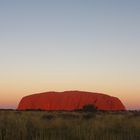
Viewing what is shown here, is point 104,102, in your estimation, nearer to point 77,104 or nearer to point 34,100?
point 77,104

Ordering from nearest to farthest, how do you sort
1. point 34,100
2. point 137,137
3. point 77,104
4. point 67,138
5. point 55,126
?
point 67,138 → point 137,137 → point 55,126 → point 77,104 → point 34,100

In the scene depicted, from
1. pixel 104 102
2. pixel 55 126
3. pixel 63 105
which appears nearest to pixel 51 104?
pixel 63 105

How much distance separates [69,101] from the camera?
127 m

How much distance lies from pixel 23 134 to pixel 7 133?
0.57 metres

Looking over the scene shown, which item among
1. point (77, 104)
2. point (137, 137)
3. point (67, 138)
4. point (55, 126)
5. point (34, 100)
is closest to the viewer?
point (67, 138)

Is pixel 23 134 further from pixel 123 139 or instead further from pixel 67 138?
pixel 123 139

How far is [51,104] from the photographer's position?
128625 mm

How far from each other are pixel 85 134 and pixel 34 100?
12356 cm

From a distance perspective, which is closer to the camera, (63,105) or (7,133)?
(7,133)

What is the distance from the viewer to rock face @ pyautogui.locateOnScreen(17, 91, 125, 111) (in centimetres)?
12412

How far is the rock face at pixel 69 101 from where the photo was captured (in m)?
124

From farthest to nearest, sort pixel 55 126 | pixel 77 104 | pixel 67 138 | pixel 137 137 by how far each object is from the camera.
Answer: pixel 77 104 → pixel 55 126 → pixel 137 137 → pixel 67 138

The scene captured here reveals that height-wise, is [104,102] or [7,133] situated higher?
[7,133]

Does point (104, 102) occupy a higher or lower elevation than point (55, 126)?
lower
